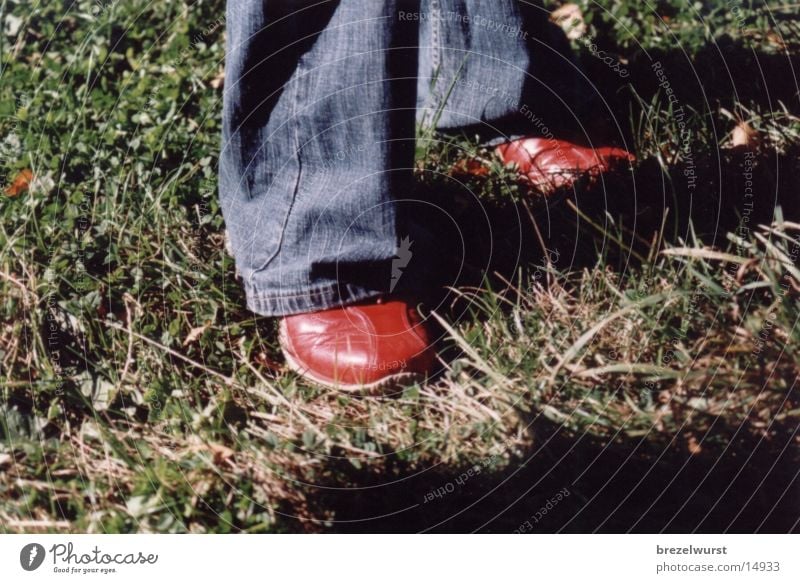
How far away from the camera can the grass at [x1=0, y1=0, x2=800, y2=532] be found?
0.69 meters

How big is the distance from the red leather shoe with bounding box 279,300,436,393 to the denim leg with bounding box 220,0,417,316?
0.7 inches

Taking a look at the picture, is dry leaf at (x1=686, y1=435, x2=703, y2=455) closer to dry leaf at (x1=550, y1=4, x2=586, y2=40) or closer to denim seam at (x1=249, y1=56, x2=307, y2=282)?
denim seam at (x1=249, y1=56, x2=307, y2=282)

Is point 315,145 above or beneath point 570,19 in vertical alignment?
beneath

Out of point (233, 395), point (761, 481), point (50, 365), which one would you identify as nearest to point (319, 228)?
point (233, 395)

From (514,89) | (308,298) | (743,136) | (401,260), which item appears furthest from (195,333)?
(743,136)

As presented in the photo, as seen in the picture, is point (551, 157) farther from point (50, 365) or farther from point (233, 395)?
point (50, 365)

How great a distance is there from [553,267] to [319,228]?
10.2 inches

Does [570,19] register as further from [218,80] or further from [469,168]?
[218,80]

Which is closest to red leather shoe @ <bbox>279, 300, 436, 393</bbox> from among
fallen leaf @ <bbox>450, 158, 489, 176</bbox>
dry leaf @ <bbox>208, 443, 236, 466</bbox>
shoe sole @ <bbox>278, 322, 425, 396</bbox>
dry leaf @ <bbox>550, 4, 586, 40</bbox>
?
shoe sole @ <bbox>278, 322, 425, 396</bbox>

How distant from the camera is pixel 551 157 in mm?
977

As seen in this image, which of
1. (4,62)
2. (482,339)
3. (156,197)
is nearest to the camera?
(482,339)

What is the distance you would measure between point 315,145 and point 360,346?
20 cm
